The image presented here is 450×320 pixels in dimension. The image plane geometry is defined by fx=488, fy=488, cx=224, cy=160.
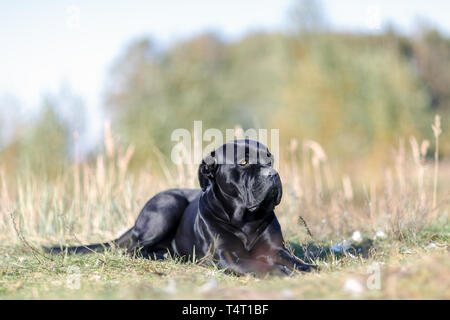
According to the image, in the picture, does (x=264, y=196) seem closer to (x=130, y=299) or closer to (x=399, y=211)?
(x=130, y=299)

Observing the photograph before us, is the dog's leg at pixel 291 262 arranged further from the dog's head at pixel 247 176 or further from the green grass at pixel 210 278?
the dog's head at pixel 247 176

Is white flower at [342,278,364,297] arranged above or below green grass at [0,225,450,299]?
above

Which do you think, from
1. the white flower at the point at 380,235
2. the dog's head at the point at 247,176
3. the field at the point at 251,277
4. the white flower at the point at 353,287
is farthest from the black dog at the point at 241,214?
the white flower at the point at 380,235

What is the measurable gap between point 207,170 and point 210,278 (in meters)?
1.19

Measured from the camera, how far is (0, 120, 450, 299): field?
2.81 metres

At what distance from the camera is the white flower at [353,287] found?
265 centimetres

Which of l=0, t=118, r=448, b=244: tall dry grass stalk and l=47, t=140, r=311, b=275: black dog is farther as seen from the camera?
l=0, t=118, r=448, b=244: tall dry grass stalk

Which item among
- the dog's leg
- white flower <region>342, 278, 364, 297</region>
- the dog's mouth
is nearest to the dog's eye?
the dog's mouth

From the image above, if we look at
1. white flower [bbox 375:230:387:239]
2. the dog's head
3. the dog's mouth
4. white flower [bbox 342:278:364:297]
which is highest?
the dog's head

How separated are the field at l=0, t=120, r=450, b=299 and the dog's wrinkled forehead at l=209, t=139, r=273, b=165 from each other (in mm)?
916

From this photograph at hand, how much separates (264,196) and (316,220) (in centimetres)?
251

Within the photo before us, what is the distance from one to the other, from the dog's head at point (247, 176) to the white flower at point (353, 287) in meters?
1.46

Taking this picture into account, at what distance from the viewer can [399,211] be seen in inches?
213

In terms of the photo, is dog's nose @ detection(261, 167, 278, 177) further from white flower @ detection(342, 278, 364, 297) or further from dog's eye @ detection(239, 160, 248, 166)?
white flower @ detection(342, 278, 364, 297)
